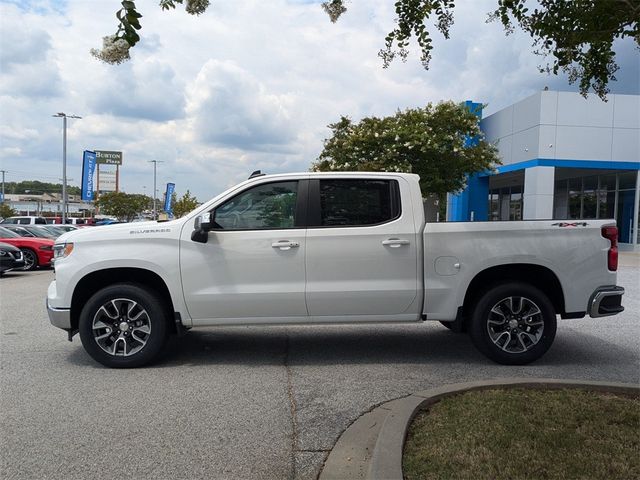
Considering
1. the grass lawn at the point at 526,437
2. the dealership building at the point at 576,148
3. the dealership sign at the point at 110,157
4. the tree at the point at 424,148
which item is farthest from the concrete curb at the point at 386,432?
the dealership sign at the point at 110,157

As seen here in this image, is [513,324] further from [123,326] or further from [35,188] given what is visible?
[35,188]

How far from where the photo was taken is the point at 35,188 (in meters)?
145

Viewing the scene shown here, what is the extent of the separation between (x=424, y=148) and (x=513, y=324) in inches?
711

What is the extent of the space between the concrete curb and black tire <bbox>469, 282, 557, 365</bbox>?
3.29 ft

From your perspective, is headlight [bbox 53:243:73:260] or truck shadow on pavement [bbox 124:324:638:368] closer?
headlight [bbox 53:243:73:260]

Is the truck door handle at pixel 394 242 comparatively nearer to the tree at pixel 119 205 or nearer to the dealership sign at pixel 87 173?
the dealership sign at pixel 87 173

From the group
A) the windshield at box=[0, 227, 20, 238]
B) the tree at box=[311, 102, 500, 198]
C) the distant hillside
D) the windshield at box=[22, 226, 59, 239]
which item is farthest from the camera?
the distant hillside

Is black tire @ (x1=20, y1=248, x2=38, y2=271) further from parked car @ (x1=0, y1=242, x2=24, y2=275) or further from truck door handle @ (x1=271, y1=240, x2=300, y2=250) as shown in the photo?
truck door handle @ (x1=271, y1=240, x2=300, y2=250)

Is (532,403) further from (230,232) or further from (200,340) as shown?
(200,340)

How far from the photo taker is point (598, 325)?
27.2 feet


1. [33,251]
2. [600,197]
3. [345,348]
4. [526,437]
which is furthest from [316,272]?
[600,197]

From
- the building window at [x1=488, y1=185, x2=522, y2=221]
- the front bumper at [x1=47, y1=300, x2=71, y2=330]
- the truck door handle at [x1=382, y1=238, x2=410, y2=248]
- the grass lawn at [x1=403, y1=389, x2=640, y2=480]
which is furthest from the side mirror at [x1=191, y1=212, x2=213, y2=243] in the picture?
the building window at [x1=488, y1=185, x2=522, y2=221]

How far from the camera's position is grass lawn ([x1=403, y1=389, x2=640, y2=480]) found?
10.8 feet

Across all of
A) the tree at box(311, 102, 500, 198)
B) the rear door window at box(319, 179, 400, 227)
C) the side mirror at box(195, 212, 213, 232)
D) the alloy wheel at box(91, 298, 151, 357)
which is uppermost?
the tree at box(311, 102, 500, 198)
